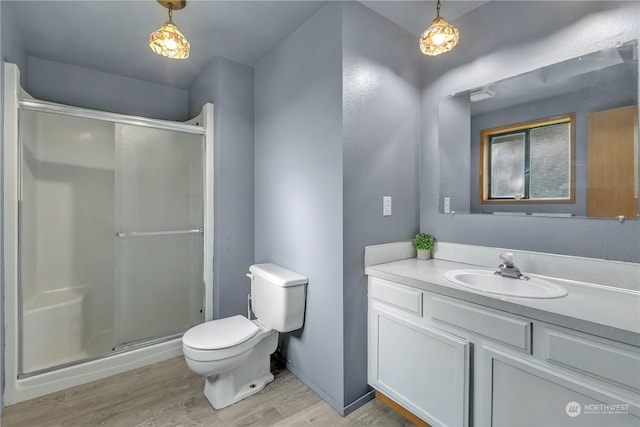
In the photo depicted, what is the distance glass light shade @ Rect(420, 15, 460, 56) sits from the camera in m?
1.45

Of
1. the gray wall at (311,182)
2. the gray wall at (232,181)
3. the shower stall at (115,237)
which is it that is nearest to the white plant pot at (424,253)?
the gray wall at (311,182)

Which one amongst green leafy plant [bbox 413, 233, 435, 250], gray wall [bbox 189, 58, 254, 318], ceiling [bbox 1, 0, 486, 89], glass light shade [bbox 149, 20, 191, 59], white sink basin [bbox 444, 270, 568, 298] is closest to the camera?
white sink basin [bbox 444, 270, 568, 298]

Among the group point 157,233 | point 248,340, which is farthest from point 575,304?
point 157,233

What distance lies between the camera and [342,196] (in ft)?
5.35

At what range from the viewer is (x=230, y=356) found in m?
1.67

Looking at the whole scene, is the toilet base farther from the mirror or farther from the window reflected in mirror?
the window reflected in mirror

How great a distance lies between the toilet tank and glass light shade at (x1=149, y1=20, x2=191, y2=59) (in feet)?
4.76

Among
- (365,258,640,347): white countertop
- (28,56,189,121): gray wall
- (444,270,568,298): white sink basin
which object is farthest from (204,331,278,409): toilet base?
(28,56,189,121): gray wall

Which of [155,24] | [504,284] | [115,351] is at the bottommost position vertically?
[115,351]

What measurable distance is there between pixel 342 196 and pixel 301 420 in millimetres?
1276

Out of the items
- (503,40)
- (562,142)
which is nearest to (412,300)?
(562,142)

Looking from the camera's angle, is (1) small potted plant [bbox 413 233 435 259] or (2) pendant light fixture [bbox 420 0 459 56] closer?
(2) pendant light fixture [bbox 420 0 459 56]

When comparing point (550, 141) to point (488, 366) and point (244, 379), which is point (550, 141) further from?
point (244, 379)

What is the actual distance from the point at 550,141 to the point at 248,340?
201cm
